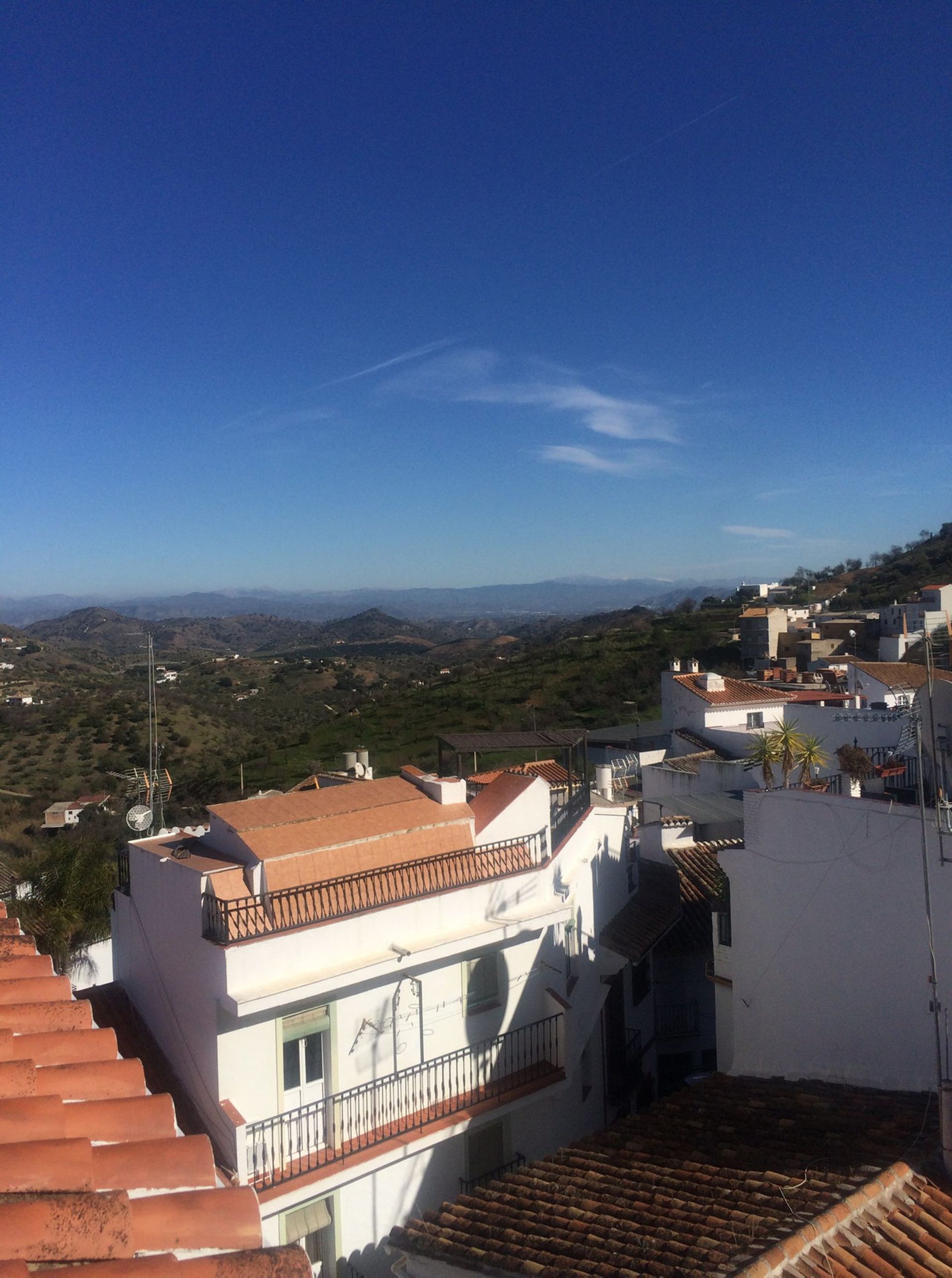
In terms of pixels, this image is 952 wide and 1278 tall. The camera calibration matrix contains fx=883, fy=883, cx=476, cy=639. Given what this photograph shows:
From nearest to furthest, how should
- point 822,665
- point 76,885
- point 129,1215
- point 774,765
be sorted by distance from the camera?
1. point 129,1215
2. point 76,885
3. point 774,765
4. point 822,665

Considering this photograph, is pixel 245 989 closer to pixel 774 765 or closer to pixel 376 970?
pixel 376 970

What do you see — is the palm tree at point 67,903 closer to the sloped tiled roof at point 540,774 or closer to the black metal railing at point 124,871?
the black metal railing at point 124,871

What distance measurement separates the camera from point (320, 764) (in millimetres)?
44344

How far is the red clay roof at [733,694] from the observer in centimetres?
2989

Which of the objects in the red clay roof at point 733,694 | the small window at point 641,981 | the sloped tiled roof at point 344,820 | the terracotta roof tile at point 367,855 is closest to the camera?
the terracotta roof tile at point 367,855

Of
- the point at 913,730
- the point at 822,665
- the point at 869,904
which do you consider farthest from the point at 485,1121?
the point at 822,665

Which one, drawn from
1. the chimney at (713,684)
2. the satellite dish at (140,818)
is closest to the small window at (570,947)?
the satellite dish at (140,818)

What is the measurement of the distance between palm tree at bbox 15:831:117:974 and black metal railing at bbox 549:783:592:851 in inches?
268

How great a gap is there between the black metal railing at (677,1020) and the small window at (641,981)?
86cm

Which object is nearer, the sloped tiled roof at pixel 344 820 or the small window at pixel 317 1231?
the small window at pixel 317 1231

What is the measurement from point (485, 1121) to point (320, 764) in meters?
34.9

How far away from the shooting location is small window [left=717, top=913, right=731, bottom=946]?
11.2 meters

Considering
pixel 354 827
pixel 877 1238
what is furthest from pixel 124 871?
pixel 877 1238

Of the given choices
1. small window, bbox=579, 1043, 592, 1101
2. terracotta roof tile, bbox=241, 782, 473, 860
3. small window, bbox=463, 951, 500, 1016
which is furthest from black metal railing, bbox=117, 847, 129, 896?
small window, bbox=579, 1043, 592, 1101
